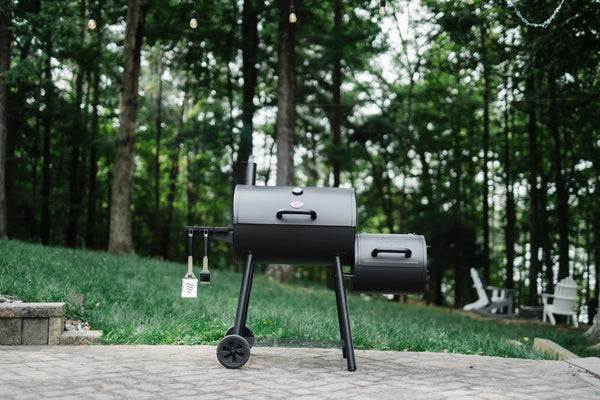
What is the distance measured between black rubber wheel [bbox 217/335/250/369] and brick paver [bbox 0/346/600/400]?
0.08 metres

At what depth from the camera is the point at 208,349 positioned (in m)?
4.84

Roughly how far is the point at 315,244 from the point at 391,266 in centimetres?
61

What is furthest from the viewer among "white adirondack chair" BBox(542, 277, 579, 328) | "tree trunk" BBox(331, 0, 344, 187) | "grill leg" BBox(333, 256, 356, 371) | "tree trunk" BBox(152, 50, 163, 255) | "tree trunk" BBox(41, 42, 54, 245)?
"tree trunk" BBox(152, 50, 163, 255)

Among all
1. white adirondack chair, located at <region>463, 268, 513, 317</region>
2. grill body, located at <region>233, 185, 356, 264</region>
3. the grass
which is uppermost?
grill body, located at <region>233, 185, 356, 264</region>

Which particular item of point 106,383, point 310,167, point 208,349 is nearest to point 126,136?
point 208,349

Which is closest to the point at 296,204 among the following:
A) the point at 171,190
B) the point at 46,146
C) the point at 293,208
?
the point at 293,208

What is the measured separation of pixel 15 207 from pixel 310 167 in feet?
38.8

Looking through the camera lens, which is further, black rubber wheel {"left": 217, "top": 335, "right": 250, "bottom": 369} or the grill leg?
the grill leg

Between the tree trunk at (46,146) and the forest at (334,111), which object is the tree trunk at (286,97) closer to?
the forest at (334,111)

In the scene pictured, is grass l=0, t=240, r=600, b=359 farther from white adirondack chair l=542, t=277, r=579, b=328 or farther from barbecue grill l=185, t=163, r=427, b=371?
white adirondack chair l=542, t=277, r=579, b=328

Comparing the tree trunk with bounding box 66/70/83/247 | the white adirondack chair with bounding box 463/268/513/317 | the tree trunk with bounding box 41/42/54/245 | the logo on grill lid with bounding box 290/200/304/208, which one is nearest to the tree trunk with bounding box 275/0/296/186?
the white adirondack chair with bounding box 463/268/513/317

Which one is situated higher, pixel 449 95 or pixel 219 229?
pixel 449 95

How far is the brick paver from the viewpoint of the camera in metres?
3.26

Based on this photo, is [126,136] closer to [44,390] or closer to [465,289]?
[44,390]
